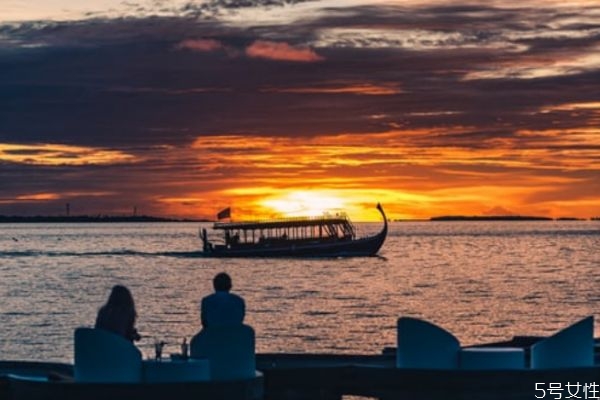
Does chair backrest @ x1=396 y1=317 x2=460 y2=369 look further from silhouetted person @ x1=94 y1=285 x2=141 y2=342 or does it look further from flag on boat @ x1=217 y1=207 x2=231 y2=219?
flag on boat @ x1=217 y1=207 x2=231 y2=219

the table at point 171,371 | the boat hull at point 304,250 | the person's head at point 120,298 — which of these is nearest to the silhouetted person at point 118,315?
the person's head at point 120,298

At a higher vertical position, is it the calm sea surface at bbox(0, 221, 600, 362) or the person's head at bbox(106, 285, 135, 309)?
the calm sea surface at bbox(0, 221, 600, 362)

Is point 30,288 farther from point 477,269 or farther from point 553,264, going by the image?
point 553,264

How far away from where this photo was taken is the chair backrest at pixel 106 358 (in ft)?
51.9

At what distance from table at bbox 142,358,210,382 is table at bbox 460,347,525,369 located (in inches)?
138

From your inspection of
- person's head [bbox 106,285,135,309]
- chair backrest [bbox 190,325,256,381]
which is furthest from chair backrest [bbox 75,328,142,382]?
chair backrest [bbox 190,325,256,381]

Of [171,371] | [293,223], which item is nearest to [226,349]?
[171,371]

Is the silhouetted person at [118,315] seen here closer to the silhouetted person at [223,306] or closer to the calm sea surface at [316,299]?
the silhouetted person at [223,306]

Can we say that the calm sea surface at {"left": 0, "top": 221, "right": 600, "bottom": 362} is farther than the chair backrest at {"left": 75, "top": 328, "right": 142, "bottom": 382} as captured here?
Yes

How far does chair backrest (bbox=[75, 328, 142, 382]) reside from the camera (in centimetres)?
1583

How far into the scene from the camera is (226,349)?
16.4 meters

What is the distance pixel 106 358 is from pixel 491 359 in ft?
16.2

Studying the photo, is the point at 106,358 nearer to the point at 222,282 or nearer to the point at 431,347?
the point at 222,282

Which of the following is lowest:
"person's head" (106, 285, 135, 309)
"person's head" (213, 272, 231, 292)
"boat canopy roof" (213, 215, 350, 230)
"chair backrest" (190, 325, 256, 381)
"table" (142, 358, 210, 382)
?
"table" (142, 358, 210, 382)
